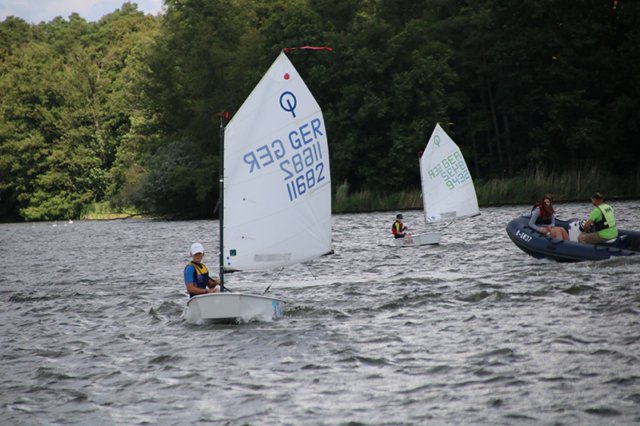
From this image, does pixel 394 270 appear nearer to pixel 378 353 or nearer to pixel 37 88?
pixel 378 353

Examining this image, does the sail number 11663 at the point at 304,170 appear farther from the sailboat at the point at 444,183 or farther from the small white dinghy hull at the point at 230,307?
Result: the sailboat at the point at 444,183

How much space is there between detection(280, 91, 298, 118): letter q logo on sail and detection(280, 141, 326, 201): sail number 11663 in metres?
0.70

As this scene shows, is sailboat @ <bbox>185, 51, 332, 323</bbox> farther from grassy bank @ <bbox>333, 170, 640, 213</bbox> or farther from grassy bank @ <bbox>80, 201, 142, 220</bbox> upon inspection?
grassy bank @ <bbox>80, 201, 142, 220</bbox>

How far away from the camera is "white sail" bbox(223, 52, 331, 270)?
49.9ft

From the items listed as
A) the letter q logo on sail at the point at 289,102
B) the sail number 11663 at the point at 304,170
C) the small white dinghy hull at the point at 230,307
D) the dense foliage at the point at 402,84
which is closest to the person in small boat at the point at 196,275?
the small white dinghy hull at the point at 230,307

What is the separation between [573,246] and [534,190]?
3425 cm

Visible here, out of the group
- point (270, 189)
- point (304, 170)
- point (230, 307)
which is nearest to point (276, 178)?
point (270, 189)

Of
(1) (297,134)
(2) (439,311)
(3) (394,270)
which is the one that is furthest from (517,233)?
(1) (297,134)

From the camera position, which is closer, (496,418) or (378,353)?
(496,418)

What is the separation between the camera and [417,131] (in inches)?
2467

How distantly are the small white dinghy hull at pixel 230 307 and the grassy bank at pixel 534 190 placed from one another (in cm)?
3989

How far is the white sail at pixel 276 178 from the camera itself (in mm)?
15203

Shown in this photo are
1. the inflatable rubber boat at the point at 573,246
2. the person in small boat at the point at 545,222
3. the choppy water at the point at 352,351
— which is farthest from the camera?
the person in small boat at the point at 545,222

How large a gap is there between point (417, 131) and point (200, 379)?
170 ft
